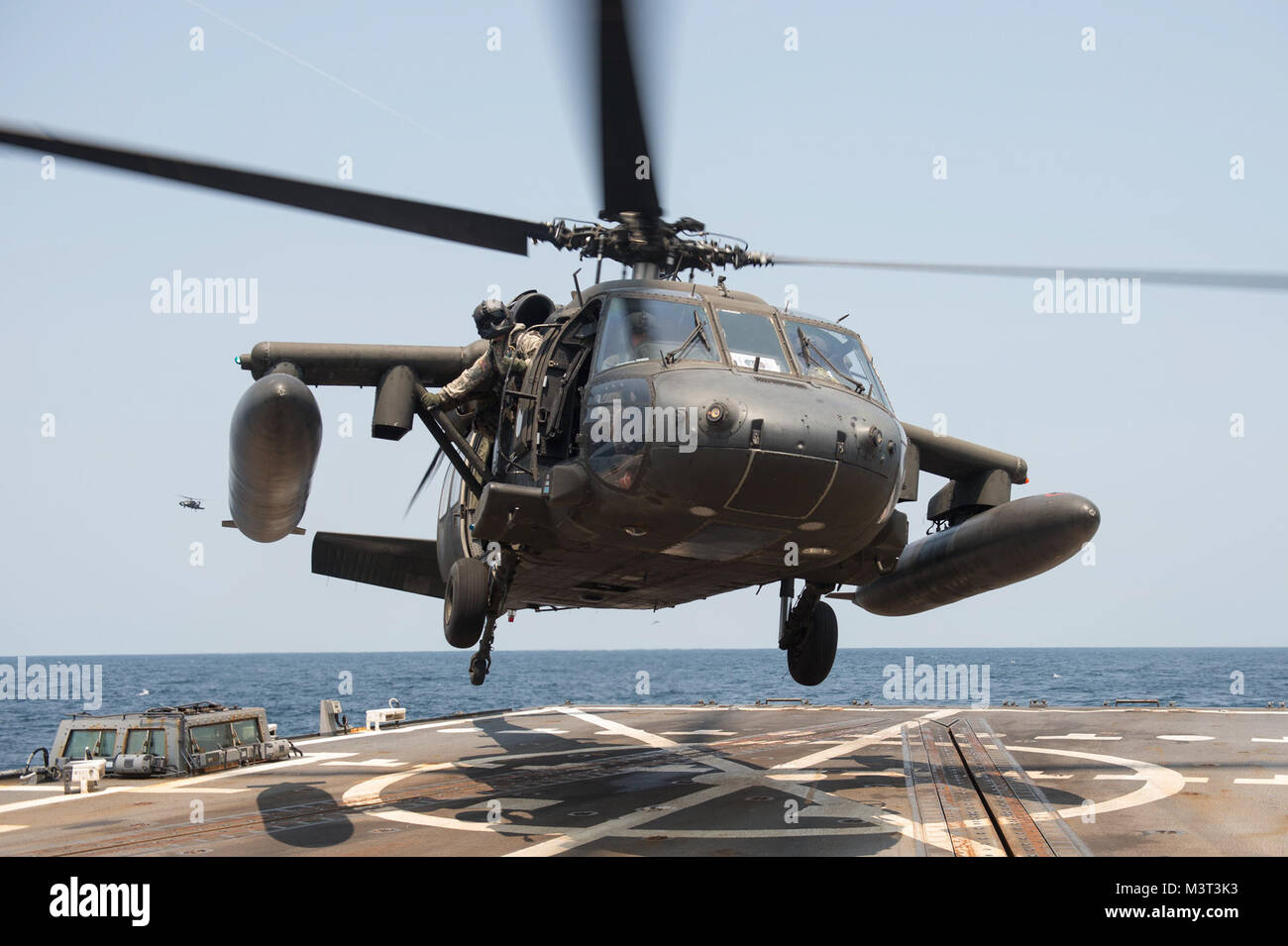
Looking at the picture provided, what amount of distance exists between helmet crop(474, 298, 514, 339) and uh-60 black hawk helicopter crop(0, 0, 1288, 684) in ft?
0.12

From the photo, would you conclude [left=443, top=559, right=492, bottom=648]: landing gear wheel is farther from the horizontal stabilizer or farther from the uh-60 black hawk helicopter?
the horizontal stabilizer

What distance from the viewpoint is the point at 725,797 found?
13.5m

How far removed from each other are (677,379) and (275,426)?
3799mm

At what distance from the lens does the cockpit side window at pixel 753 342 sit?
9.73m

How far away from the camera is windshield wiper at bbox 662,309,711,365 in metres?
9.43

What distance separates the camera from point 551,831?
1115 centimetres

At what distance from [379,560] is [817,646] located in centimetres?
668

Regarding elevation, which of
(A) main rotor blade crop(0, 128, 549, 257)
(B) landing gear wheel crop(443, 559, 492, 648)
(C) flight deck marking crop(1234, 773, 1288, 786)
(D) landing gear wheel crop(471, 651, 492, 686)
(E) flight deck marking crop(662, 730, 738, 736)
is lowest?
(E) flight deck marking crop(662, 730, 738, 736)

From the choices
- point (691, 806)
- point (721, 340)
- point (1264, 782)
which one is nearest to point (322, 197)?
point (721, 340)

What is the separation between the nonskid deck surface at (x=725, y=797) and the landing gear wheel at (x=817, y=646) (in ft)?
5.38

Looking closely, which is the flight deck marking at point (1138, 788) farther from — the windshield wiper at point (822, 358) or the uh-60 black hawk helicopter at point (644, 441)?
the windshield wiper at point (822, 358)

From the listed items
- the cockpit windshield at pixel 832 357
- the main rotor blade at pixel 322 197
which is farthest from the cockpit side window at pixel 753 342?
the main rotor blade at pixel 322 197

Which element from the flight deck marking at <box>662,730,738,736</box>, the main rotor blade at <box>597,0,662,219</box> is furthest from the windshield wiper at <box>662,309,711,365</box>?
the flight deck marking at <box>662,730,738,736</box>
